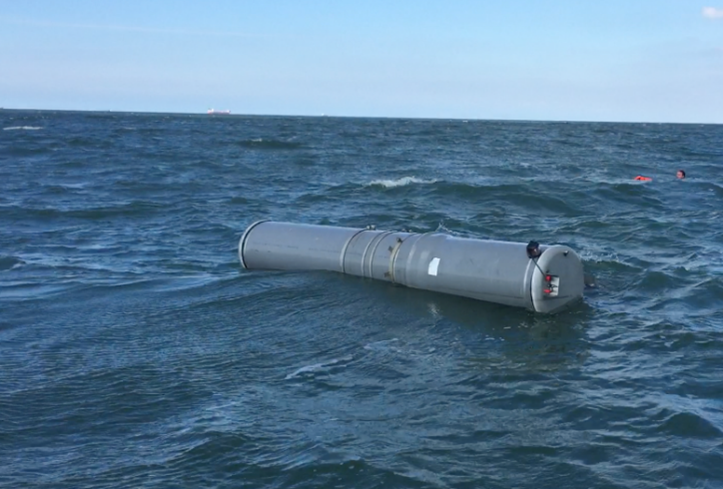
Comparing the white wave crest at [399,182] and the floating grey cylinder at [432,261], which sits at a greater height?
the white wave crest at [399,182]

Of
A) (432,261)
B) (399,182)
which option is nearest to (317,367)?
(432,261)

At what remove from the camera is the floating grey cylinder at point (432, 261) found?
8945 mm

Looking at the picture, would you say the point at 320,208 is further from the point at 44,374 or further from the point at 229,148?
the point at 229,148

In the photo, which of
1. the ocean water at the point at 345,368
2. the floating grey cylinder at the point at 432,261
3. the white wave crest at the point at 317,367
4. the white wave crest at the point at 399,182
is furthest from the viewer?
the white wave crest at the point at 399,182

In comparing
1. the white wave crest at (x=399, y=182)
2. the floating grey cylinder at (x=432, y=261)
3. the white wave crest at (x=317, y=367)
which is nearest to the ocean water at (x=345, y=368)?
the white wave crest at (x=317, y=367)

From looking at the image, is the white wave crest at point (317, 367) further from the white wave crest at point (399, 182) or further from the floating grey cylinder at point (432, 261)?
the white wave crest at point (399, 182)

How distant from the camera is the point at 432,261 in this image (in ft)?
32.5

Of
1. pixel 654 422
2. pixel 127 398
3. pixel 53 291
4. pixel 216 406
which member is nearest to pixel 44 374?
pixel 127 398

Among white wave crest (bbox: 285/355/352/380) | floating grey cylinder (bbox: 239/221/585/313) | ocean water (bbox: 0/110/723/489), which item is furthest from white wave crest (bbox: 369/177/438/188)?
white wave crest (bbox: 285/355/352/380)

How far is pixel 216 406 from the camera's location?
6.57 metres

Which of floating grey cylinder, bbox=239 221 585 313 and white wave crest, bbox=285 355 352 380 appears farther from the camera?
floating grey cylinder, bbox=239 221 585 313

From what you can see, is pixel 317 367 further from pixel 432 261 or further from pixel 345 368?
pixel 432 261

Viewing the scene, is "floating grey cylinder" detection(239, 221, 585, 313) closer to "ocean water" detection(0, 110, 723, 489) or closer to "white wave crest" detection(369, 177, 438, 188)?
"ocean water" detection(0, 110, 723, 489)

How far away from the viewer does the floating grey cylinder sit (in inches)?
352
